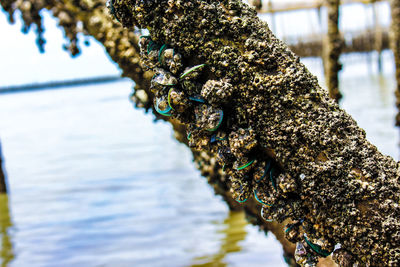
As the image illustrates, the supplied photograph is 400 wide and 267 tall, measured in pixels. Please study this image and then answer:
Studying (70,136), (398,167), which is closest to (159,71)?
(398,167)

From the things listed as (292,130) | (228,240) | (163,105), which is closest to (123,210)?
(228,240)

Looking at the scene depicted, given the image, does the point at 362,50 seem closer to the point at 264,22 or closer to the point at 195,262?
A: the point at 195,262

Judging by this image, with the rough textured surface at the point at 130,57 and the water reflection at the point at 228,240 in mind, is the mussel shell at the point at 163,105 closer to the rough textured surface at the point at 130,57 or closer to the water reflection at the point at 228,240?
the rough textured surface at the point at 130,57

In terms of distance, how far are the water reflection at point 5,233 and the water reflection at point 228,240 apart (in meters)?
1.83

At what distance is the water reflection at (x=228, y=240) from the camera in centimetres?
369

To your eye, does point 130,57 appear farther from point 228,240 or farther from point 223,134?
point 228,240

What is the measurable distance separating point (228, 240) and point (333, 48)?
2105 millimetres

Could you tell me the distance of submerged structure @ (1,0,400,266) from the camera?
1.06 metres

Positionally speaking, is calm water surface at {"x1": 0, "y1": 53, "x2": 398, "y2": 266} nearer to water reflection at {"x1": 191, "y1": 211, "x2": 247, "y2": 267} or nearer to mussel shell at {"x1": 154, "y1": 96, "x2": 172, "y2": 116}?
water reflection at {"x1": 191, "y1": 211, "x2": 247, "y2": 267}

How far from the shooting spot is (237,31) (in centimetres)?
110

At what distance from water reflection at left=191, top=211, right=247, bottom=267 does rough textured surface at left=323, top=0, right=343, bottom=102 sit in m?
1.62

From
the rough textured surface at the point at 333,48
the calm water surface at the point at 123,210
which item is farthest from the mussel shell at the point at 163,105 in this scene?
the rough textured surface at the point at 333,48

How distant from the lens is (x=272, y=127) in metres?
1.10

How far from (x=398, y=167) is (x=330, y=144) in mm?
215
